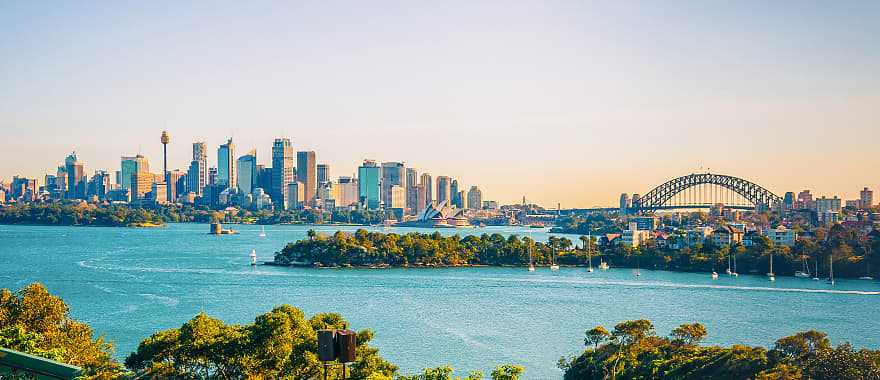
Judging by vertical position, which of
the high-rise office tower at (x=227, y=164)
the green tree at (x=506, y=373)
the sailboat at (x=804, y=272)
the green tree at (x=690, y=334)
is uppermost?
the high-rise office tower at (x=227, y=164)

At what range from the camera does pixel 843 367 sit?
11.8 metres

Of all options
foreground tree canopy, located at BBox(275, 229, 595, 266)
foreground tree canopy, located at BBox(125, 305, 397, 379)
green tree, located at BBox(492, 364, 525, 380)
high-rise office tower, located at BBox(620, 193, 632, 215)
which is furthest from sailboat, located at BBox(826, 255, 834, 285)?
high-rise office tower, located at BBox(620, 193, 632, 215)

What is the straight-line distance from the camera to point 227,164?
138 meters

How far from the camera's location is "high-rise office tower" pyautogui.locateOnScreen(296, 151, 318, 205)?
129m

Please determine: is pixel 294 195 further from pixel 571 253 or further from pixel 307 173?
pixel 571 253

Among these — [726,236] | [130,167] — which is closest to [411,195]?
[130,167]

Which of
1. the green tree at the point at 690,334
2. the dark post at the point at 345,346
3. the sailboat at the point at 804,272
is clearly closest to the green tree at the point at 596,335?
the green tree at the point at 690,334

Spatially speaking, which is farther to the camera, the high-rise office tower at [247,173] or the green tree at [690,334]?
the high-rise office tower at [247,173]

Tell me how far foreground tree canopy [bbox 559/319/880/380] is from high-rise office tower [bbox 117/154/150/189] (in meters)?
128

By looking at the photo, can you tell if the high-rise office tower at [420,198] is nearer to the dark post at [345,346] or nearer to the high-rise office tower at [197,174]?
the high-rise office tower at [197,174]

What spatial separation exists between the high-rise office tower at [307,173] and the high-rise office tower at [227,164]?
12673mm

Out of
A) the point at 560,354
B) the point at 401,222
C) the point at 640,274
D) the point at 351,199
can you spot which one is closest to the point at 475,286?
the point at 640,274

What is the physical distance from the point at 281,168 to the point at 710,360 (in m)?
116

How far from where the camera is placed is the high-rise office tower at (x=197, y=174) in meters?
136
